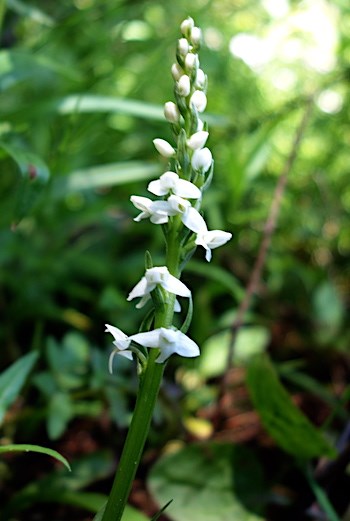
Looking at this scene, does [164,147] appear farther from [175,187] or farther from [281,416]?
[281,416]

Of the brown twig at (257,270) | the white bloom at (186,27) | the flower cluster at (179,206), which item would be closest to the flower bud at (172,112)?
the flower cluster at (179,206)

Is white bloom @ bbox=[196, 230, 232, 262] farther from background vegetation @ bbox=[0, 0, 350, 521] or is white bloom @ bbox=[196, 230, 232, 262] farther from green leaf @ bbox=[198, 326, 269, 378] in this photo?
green leaf @ bbox=[198, 326, 269, 378]

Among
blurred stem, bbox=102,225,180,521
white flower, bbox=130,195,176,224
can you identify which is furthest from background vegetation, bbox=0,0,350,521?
white flower, bbox=130,195,176,224

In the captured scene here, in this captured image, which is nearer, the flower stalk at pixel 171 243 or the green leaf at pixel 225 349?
the flower stalk at pixel 171 243

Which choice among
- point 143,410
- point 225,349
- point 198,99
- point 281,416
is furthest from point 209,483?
point 198,99

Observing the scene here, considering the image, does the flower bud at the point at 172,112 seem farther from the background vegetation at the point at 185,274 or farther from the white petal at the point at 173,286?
the background vegetation at the point at 185,274

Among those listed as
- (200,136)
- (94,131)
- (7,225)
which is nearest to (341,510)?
(200,136)

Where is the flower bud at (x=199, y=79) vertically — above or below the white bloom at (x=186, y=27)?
below
